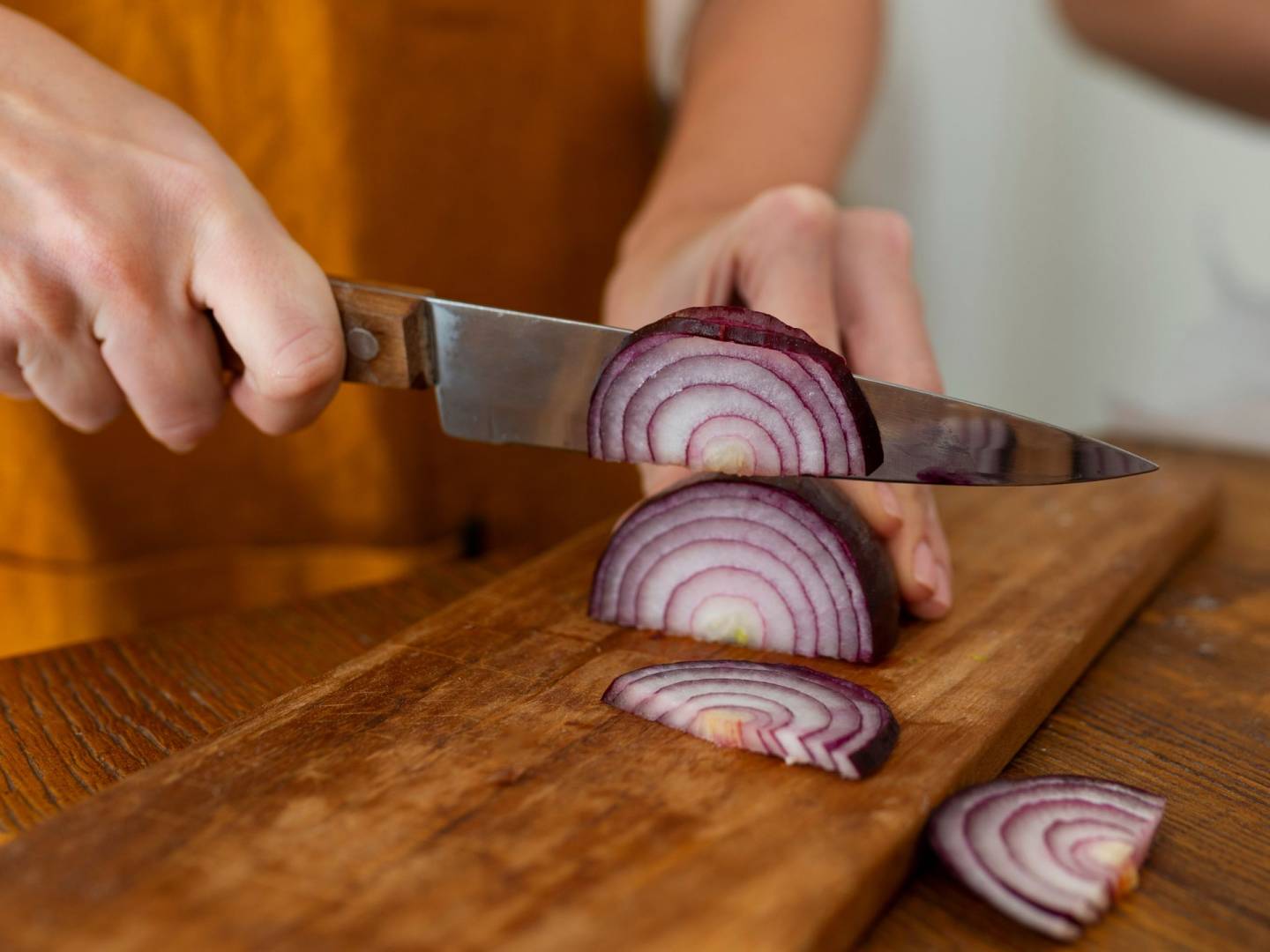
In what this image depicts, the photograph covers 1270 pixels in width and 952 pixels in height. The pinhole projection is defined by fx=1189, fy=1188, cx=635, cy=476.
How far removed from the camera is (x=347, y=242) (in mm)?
1943

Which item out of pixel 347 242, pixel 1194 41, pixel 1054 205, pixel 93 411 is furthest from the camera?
pixel 1054 205

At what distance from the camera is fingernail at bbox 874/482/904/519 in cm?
135

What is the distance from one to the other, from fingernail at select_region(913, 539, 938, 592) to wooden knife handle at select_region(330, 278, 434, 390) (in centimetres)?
61

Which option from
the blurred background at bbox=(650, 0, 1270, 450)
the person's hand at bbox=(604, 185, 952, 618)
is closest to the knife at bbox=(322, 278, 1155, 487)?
the person's hand at bbox=(604, 185, 952, 618)

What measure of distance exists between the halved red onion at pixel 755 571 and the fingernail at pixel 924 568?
0.17ft

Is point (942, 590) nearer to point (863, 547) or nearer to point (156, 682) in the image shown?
point (863, 547)

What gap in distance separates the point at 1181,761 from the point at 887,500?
15.8 inches

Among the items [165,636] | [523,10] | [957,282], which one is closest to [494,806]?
[165,636]

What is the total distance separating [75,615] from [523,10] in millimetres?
1277

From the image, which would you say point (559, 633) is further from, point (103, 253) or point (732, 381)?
point (103, 253)

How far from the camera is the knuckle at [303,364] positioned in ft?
4.35

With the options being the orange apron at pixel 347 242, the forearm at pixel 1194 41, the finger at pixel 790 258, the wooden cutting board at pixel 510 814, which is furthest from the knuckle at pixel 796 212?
the forearm at pixel 1194 41

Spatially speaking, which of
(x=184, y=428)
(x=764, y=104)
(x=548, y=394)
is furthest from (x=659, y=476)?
(x=764, y=104)

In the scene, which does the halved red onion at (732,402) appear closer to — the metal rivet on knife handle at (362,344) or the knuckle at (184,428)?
the metal rivet on knife handle at (362,344)
